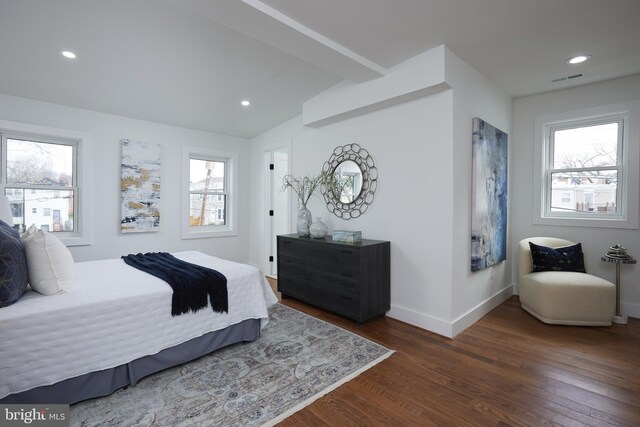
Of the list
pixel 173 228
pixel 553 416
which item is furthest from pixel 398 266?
pixel 173 228

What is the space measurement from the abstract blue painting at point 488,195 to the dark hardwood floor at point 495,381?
2.57ft

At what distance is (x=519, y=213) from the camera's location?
3848 mm

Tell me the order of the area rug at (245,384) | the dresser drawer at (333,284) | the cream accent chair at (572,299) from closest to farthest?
the area rug at (245,384) → the cream accent chair at (572,299) → the dresser drawer at (333,284)

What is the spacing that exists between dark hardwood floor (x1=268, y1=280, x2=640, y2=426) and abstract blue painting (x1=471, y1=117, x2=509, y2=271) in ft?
2.57

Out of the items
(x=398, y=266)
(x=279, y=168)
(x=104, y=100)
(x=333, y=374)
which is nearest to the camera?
(x=333, y=374)

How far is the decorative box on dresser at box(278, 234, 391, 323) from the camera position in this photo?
2924 mm

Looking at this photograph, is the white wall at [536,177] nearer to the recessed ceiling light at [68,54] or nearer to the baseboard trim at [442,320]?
the baseboard trim at [442,320]

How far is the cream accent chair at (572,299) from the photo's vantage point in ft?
9.32

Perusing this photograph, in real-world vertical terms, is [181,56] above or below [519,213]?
above

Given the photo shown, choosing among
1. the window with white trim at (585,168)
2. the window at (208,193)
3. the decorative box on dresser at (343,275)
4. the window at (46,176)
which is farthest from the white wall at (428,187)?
the window at (46,176)

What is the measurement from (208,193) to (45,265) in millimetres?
3149

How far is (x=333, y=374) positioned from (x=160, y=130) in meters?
3.96

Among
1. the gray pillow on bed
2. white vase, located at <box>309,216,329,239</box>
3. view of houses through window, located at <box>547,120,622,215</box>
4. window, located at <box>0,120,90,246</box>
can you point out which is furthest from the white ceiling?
the gray pillow on bed

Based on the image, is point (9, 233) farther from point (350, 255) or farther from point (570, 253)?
point (570, 253)
